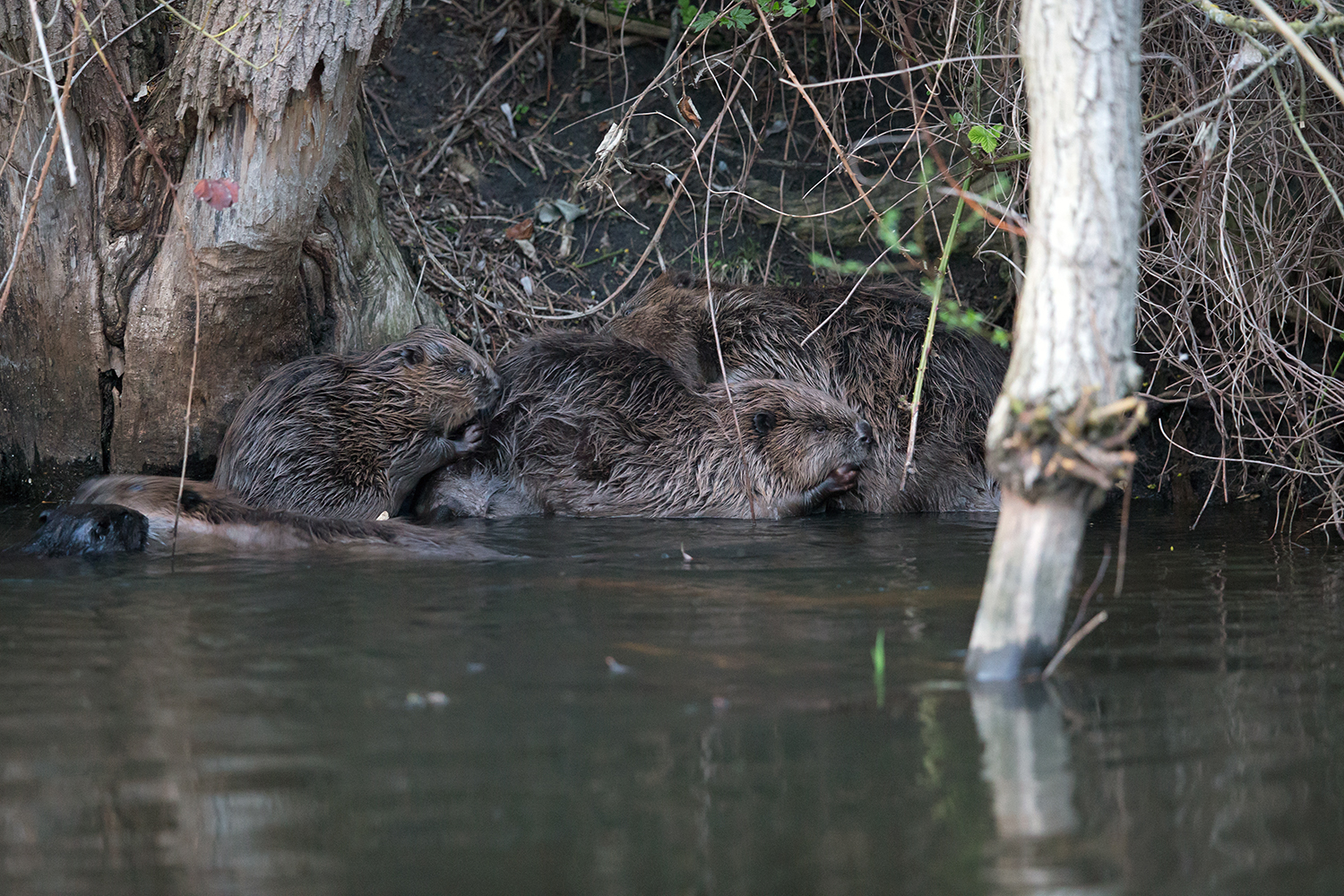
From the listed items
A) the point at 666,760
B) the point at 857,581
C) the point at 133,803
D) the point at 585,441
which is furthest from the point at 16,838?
the point at 585,441

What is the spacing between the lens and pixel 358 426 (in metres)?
4.77

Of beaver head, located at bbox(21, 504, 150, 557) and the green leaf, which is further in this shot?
the green leaf

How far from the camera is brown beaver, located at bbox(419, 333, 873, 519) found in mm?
5078

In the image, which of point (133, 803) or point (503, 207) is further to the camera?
point (503, 207)

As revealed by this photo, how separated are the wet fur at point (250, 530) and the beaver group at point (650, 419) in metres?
0.25

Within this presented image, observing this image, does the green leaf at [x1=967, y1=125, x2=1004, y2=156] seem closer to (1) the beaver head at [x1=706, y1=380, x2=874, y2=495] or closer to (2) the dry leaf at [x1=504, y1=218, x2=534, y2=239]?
(1) the beaver head at [x1=706, y1=380, x2=874, y2=495]

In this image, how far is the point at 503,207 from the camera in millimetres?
6566

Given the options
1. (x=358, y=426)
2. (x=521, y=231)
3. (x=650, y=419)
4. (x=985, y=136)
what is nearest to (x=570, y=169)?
(x=521, y=231)

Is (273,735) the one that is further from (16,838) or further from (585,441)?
(585,441)

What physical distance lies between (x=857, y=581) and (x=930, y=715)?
127cm

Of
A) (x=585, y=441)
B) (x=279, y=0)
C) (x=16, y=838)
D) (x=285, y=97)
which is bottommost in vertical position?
(x=16, y=838)

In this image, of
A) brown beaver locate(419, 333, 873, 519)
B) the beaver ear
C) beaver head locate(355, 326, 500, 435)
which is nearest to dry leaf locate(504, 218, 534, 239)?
brown beaver locate(419, 333, 873, 519)

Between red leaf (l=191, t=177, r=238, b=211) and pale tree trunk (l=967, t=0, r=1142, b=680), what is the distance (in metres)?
2.88

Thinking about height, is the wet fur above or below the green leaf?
below
